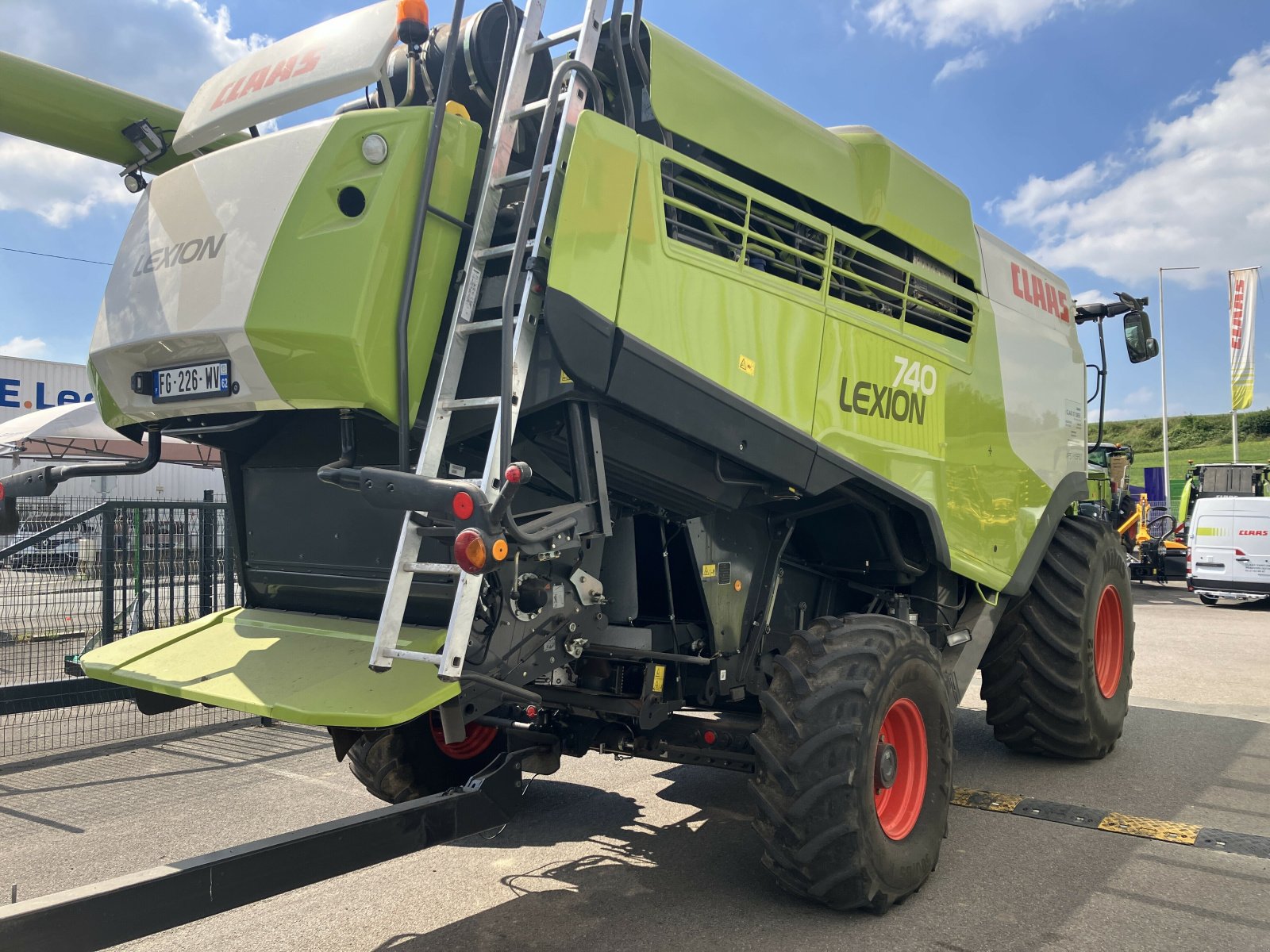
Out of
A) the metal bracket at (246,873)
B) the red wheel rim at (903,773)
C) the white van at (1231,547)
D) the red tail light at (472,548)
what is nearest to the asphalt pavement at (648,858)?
the red wheel rim at (903,773)

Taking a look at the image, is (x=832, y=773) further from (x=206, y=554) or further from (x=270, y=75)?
(x=206, y=554)

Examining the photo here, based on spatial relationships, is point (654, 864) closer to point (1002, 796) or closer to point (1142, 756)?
point (1002, 796)

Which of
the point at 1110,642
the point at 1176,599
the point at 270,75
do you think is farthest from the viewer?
the point at 1176,599

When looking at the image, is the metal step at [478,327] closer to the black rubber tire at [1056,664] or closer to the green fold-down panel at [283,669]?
the green fold-down panel at [283,669]

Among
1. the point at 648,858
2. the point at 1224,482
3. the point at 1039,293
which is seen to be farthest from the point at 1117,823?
the point at 1224,482

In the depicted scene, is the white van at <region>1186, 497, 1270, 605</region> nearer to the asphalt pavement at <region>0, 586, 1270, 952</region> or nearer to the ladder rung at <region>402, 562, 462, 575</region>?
the asphalt pavement at <region>0, 586, 1270, 952</region>

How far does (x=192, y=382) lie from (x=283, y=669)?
3.48 ft

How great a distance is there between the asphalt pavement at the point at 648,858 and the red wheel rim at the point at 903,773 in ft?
1.02

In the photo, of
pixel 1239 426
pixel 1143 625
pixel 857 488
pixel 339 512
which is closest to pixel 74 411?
pixel 339 512

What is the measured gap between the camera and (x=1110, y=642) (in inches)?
262

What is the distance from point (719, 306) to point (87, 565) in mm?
5534

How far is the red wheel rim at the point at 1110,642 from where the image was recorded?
6.56m

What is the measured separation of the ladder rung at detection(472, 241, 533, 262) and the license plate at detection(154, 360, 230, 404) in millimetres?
939

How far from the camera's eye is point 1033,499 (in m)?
5.79
